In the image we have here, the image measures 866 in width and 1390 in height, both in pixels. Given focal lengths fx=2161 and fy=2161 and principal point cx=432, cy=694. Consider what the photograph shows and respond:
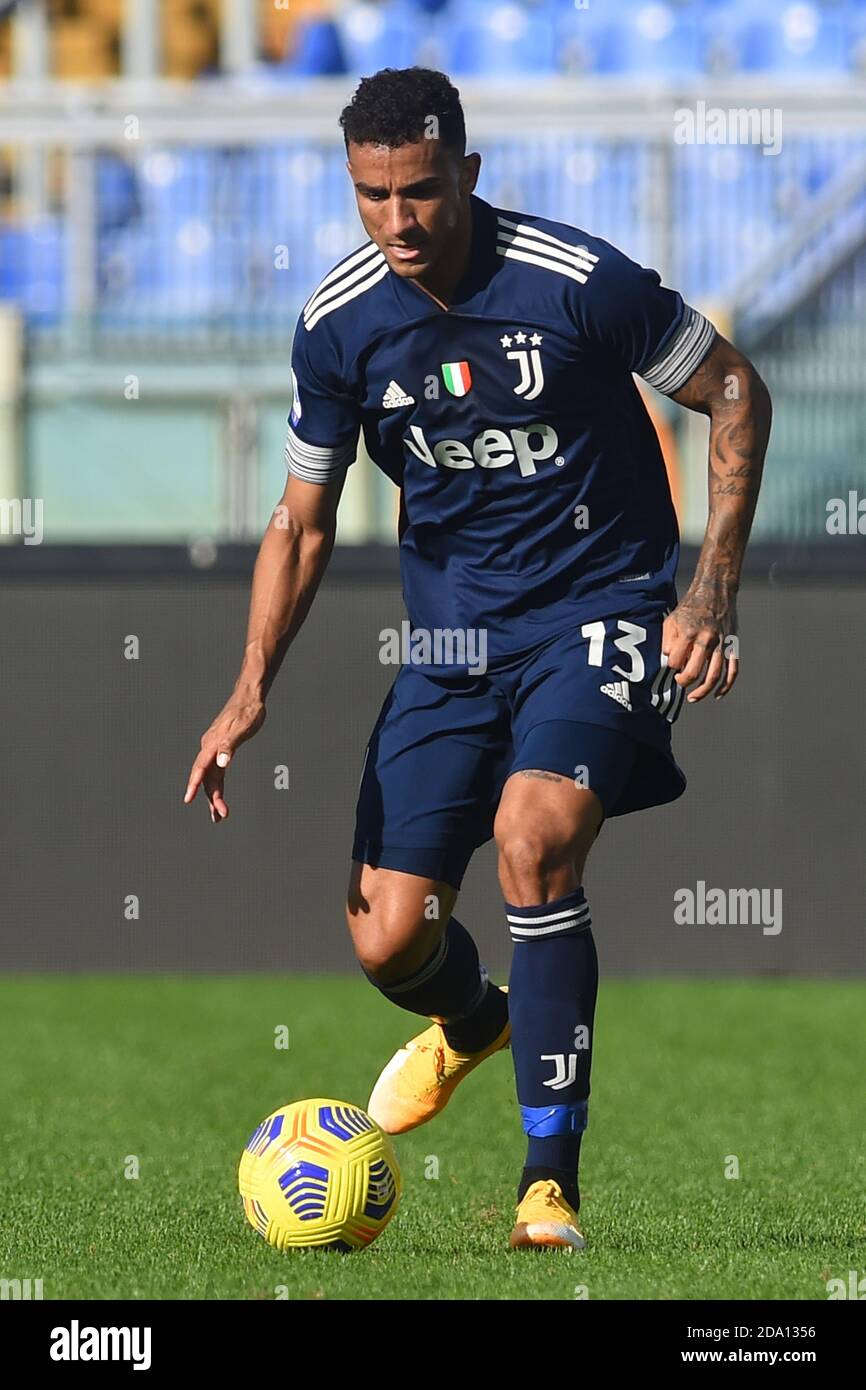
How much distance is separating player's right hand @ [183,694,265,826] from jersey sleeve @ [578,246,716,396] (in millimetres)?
1095

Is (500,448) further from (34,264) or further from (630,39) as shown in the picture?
(630,39)

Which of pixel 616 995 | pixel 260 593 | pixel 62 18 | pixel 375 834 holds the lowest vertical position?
pixel 616 995

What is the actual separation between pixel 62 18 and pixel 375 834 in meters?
12.5

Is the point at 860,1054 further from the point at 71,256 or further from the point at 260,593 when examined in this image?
the point at 71,256

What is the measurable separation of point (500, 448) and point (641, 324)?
0.40 meters

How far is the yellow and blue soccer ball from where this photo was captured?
4324mm

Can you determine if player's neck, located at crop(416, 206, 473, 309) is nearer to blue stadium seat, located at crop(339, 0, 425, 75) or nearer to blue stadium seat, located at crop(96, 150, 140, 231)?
blue stadium seat, located at crop(96, 150, 140, 231)

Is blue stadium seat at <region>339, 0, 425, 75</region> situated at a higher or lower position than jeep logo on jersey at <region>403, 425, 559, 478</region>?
higher

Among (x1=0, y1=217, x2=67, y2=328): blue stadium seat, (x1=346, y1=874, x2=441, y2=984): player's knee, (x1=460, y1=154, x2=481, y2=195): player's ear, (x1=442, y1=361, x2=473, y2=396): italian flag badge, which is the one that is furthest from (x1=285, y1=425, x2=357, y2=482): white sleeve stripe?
(x1=0, y1=217, x2=67, y2=328): blue stadium seat

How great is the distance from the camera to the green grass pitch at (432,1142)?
13.4 ft

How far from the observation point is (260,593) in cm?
502

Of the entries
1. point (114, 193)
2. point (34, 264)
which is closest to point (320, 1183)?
point (114, 193)

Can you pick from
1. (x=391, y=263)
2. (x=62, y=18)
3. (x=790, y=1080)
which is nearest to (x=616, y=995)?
(x=790, y=1080)

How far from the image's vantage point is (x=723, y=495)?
4.64 meters
